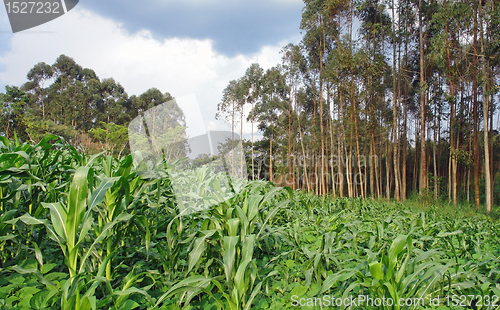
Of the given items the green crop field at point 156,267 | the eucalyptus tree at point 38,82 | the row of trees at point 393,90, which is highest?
the eucalyptus tree at point 38,82

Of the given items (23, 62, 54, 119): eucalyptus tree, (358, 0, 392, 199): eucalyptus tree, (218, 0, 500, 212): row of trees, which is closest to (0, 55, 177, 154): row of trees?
(23, 62, 54, 119): eucalyptus tree

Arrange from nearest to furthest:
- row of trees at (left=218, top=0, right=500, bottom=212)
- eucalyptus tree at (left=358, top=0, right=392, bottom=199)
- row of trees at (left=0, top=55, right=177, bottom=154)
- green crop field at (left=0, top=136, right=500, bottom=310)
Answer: green crop field at (left=0, top=136, right=500, bottom=310), row of trees at (left=218, top=0, right=500, bottom=212), eucalyptus tree at (left=358, top=0, right=392, bottom=199), row of trees at (left=0, top=55, right=177, bottom=154)

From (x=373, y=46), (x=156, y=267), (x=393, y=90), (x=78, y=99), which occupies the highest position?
(x=78, y=99)

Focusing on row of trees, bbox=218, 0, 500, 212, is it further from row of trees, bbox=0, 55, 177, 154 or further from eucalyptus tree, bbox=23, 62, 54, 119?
eucalyptus tree, bbox=23, 62, 54, 119

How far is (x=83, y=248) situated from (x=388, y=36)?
50.3ft

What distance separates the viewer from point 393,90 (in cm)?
1224

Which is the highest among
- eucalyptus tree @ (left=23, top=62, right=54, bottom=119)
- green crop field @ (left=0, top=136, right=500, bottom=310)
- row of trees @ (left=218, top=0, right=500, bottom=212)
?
eucalyptus tree @ (left=23, top=62, right=54, bottom=119)

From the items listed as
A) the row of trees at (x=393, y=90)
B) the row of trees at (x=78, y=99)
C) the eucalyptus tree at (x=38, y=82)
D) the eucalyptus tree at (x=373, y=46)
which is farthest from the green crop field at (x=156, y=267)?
the eucalyptus tree at (x=38, y=82)

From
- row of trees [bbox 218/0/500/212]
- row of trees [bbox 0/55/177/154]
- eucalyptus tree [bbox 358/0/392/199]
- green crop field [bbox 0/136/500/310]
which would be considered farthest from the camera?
row of trees [bbox 0/55/177/154]

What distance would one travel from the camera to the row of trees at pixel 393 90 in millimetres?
7844

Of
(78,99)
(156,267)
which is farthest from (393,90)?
(78,99)

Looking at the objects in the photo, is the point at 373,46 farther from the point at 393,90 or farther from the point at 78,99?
the point at 78,99

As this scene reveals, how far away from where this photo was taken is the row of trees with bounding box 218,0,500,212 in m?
7.84

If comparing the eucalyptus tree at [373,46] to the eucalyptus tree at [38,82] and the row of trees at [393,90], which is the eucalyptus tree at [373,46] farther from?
the eucalyptus tree at [38,82]
